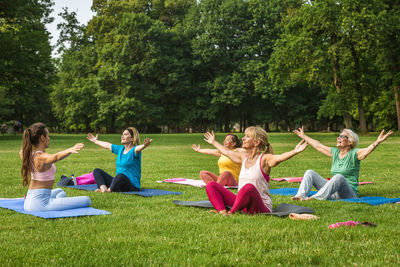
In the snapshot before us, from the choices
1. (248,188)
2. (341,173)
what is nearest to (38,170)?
(248,188)

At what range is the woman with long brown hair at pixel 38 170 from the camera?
6.62 metres

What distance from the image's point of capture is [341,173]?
339 inches

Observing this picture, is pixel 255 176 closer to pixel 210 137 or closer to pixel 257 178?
pixel 257 178

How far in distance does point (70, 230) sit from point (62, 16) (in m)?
62.2

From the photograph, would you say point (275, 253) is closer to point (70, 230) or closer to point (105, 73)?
point (70, 230)

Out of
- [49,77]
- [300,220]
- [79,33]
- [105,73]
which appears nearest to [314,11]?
[49,77]

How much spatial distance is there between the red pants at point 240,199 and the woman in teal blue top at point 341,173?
186 cm

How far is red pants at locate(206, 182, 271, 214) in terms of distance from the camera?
6245 millimetres

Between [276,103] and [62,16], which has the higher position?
[62,16]

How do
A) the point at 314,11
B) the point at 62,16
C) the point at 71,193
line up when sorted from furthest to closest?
1. the point at 62,16
2. the point at 314,11
3. the point at 71,193

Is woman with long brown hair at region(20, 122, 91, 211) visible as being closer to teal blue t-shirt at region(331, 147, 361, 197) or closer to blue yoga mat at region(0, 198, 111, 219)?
blue yoga mat at region(0, 198, 111, 219)

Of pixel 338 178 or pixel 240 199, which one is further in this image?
pixel 338 178

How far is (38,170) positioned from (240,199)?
3159 mm

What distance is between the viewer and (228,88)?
53.0 metres
